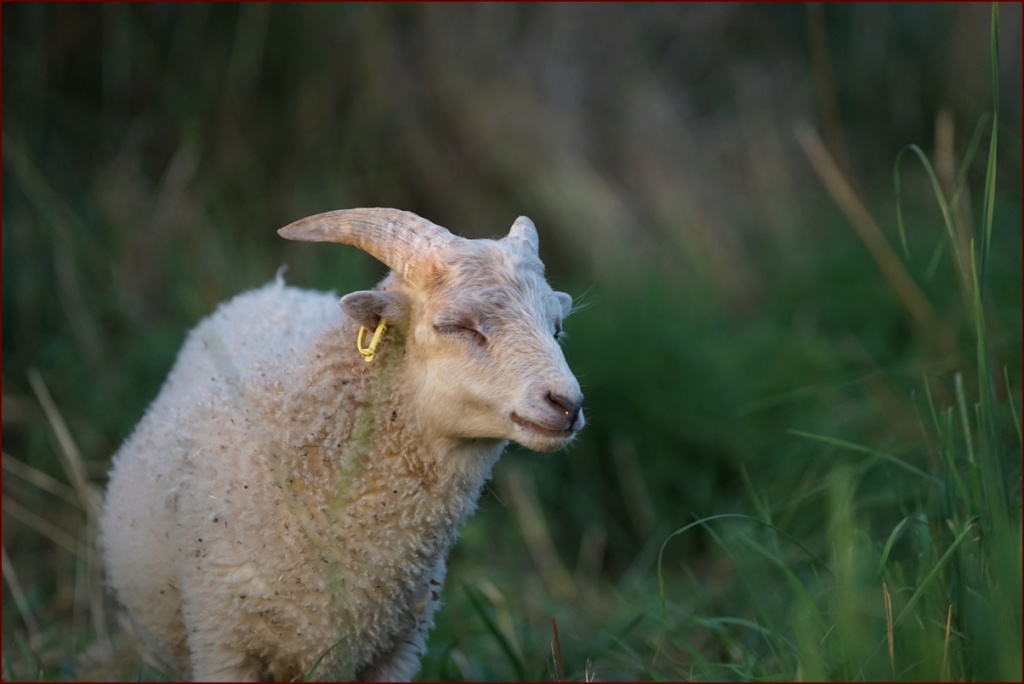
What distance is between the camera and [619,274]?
7.47 m

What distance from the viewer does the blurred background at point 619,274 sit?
3.74 meters

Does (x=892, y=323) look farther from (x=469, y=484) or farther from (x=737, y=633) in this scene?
(x=469, y=484)

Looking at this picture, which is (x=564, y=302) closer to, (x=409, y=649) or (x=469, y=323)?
(x=469, y=323)

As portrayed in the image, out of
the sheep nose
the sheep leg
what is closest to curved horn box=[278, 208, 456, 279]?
the sheep nose

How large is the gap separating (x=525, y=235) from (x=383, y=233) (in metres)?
0.45

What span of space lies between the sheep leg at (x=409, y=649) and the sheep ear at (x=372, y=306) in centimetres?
78

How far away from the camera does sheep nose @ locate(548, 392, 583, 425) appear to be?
283cm

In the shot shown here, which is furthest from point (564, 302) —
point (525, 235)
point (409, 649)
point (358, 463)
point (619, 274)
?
point (619, 274)

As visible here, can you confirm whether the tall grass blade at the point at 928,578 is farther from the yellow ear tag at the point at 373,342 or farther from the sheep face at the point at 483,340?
the yellow ear tag at the point at 373,342

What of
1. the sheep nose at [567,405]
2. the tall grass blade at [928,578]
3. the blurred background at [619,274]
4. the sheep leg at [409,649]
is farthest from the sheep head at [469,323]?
the tall grass blade at [928,578]

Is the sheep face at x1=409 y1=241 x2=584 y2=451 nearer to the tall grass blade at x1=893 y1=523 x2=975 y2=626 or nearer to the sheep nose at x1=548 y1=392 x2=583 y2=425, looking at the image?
the sheep nose at x1=548 y1=392 x2=583 y2=425

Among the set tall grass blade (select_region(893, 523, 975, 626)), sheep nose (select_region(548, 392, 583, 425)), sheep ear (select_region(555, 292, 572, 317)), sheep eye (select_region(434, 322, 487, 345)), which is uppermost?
sheep eye (select_region(434, 322, 487, 345))

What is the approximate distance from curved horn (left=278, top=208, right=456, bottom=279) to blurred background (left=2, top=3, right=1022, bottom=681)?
65 centimetres

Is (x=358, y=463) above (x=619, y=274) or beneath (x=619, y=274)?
above
